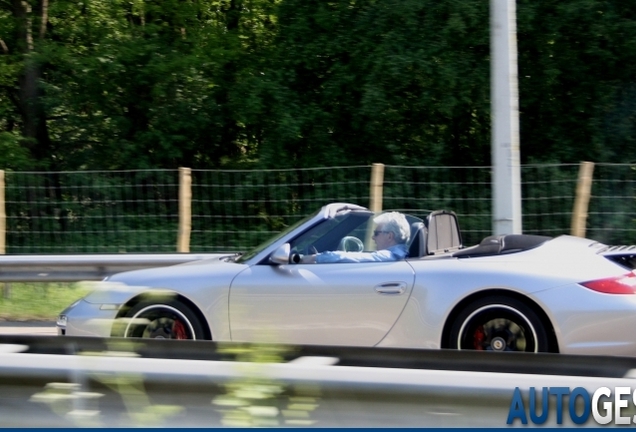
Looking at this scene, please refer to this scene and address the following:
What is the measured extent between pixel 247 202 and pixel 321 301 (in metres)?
5.78

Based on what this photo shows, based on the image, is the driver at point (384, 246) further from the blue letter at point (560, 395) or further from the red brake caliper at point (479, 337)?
the blue letter at point (560, 395)

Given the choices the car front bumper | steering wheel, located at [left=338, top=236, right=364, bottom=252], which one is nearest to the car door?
steering wheel, located at [left=338, top=236, right=364, bottom=252]

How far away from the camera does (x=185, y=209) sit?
11117mm

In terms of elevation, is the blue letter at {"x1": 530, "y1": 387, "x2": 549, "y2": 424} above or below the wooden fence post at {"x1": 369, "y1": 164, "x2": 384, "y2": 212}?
below

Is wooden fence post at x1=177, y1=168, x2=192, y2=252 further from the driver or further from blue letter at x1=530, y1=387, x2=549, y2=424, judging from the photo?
A: blue letter at x1=530, y1=387, x2=549, y2=424

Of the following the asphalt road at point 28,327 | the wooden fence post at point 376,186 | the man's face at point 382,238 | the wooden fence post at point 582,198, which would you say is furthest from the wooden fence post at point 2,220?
the wooden fence post at point 582,198

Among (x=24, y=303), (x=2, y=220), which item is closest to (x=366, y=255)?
(x=24, y=303)

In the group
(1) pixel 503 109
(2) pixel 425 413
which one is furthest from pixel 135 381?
(1) pixel 503 109

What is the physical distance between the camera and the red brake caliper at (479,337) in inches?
232

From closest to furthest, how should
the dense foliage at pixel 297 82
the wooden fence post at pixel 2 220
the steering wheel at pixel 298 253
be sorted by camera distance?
the steering wheel at pixel 298 253
the wooden fence post at pixel 2 220
the dense foliage at pixel 297 82

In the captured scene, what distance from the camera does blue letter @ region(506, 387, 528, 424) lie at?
2.61m

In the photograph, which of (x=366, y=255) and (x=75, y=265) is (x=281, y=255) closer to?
(x=366, y=255)

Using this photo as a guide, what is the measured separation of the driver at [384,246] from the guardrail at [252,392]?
3.20m

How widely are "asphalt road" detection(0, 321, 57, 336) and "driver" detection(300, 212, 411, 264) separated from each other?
3.52 metres
